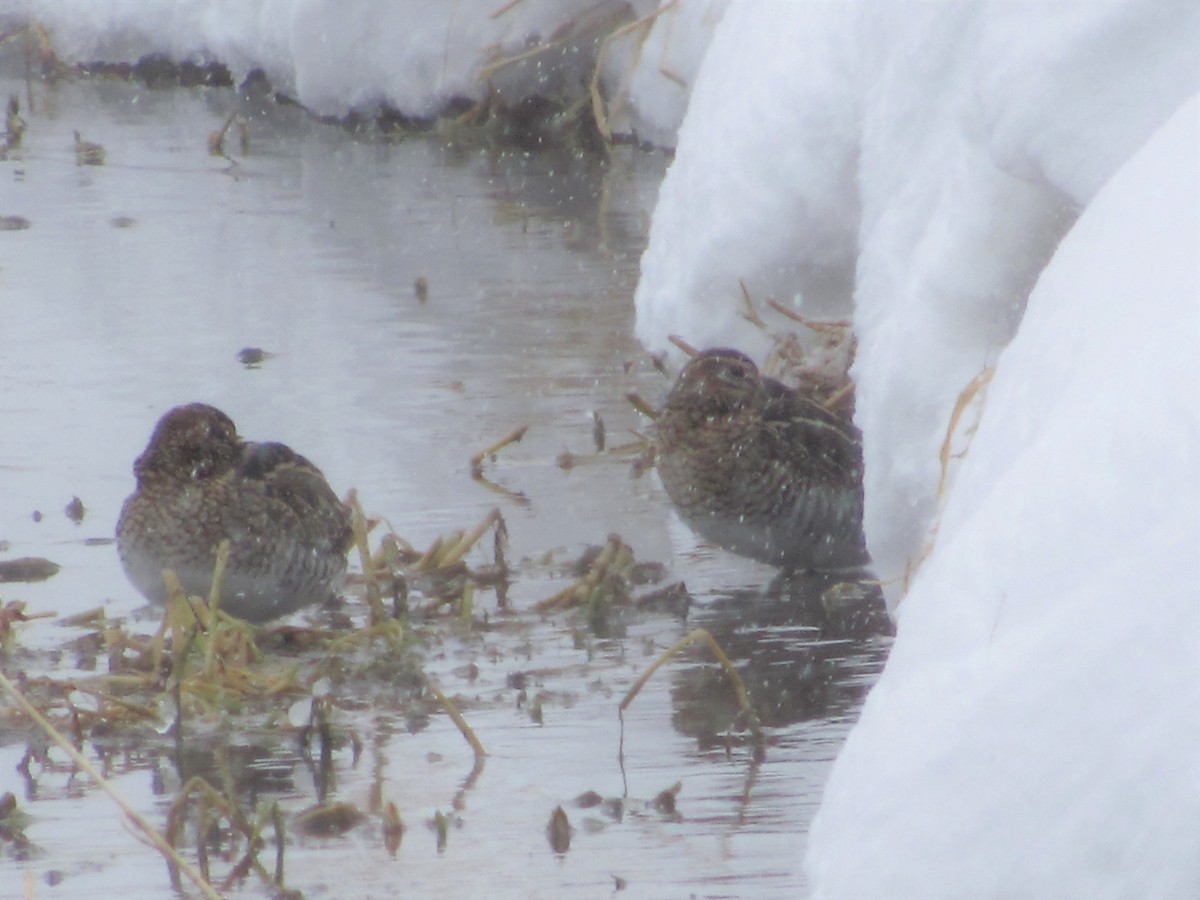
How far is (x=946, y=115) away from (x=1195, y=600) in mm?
2424

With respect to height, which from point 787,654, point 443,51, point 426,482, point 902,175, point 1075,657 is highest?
point 902,175

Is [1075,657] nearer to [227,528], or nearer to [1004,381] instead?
[1004,381]

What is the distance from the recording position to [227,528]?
5.37 m

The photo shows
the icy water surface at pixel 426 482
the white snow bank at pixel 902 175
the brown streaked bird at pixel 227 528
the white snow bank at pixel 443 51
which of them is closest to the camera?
the white snow bank at pixel 902 175

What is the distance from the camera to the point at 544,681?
493 centimetres

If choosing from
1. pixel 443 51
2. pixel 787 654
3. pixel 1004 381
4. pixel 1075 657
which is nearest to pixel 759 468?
pixel 787 654

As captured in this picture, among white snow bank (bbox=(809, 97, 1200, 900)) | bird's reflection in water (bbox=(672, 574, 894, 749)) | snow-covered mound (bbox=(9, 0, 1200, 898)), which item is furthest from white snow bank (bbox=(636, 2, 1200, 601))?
white snow bank (bbox=(809, 97, 1200, 900))

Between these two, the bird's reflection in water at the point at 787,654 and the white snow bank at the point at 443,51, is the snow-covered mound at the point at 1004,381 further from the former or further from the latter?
the white snow bank at the point at 443,51

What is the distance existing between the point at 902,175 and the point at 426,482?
227 centimetres

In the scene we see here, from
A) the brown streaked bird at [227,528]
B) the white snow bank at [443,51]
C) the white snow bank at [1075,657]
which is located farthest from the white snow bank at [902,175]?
the white snow bank at [443,51]

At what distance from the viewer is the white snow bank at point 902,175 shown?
360 cm

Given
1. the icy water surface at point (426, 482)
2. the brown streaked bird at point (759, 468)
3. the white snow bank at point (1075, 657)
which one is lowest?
the icy water surface at point (426, 482)

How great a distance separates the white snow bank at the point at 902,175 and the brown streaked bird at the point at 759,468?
418 millimetres

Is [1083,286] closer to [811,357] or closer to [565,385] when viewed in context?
[811,357]
